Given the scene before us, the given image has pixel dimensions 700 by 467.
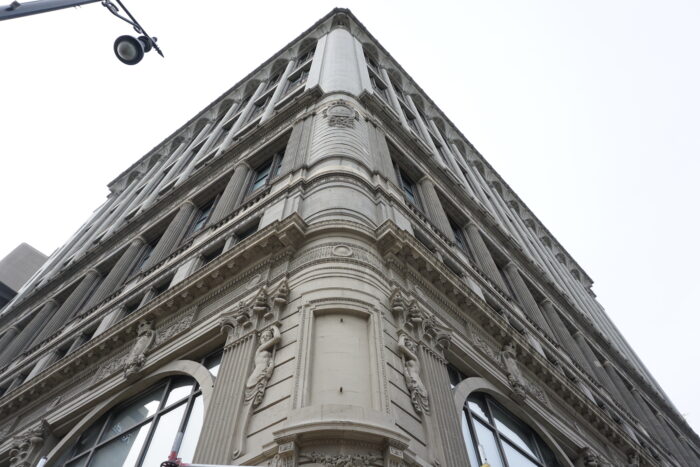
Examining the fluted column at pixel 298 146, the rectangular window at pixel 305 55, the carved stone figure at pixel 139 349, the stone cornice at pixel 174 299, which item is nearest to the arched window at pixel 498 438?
Result: the stone cornice at pixel 174 299

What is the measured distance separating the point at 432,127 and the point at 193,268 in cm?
2988

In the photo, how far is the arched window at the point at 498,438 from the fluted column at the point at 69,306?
20033 millimetres

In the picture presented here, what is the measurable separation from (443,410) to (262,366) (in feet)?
12.6

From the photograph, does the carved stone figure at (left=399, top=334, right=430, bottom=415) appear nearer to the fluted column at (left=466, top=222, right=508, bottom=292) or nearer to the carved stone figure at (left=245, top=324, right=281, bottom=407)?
the carved stone figure at (left=245, top=324, right=281, bottom=407)

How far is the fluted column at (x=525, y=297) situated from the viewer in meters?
26.9

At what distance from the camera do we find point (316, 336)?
11.2m

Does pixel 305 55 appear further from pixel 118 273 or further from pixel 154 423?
pixel 154 423

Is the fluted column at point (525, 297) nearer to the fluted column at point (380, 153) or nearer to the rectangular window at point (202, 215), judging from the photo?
the fluted column at point (380, 153)

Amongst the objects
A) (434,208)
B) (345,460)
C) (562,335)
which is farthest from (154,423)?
(562,335)

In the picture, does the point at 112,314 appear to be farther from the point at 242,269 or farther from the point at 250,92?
the point at 250,92

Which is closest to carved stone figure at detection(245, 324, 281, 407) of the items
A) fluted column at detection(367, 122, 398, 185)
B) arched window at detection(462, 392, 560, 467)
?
arched window at detection(462, 392, 560, 467)

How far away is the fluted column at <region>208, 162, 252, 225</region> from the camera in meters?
23.0

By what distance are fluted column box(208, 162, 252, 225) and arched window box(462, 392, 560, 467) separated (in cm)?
1236

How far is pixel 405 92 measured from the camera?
45.6 metres
